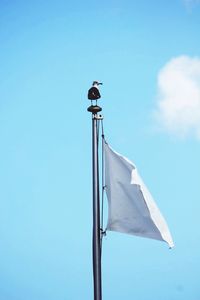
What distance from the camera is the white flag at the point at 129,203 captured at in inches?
227

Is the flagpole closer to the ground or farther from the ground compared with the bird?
closer to the ground

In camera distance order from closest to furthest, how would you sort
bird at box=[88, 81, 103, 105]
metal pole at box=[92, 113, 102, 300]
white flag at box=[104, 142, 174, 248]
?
white flag at box=[104, 142, 174, 248]
metal pole at box=[92, 113, 102, 300]
bird at box=[88, 81, 103, 105]

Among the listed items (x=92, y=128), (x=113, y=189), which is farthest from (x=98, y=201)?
(x=92, y=128)

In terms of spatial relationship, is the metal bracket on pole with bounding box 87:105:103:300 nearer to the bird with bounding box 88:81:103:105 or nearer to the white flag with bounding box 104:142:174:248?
the bird with bounding box 88:81:103:105

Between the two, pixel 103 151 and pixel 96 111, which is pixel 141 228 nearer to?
pixel 103 151

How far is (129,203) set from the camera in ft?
20.9

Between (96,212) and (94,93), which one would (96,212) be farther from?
(94,93)

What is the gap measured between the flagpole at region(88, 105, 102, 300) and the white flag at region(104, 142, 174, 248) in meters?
0.37

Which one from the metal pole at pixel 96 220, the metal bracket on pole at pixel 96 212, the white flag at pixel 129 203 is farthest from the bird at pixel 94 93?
the white flag at pixel 129 203

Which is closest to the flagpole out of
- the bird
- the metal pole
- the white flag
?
the metal pole

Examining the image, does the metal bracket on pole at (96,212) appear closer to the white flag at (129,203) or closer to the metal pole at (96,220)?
the metal pole at (96,220)

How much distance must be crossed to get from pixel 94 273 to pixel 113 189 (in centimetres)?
168

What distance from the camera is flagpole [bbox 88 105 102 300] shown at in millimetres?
5918

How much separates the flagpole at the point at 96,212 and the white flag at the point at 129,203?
37cm
